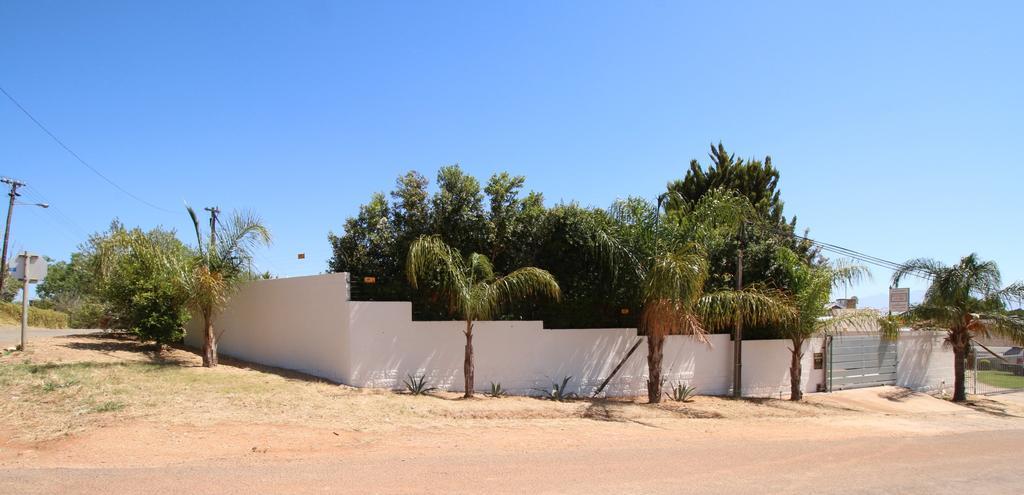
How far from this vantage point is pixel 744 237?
1828 cm

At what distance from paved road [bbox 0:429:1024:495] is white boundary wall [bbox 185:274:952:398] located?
4174mm

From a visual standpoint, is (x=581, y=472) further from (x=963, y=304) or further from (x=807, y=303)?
(x=963, y=304)

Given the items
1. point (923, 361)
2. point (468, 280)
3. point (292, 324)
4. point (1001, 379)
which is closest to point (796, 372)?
point (923, 361)

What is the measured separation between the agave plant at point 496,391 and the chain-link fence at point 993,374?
18794mm

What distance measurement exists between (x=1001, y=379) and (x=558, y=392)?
20684mm

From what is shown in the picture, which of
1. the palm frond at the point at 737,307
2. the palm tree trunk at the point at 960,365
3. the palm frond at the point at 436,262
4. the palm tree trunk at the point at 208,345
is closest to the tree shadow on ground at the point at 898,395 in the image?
the palm tree trunk at the point at 960,365

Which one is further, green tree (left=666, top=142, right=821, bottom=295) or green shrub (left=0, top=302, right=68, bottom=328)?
green shrub (left=0, top=302, right=68, bottom=328)

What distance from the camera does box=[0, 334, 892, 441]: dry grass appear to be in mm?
9773

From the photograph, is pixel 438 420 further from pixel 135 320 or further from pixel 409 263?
pixel 135 320

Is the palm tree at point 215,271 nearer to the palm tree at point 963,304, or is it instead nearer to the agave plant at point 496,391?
the agave plant at point 496,391

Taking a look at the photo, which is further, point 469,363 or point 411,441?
point 469,363

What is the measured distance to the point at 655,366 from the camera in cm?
1472

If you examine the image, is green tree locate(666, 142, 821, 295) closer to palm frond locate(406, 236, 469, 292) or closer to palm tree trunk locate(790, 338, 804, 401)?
palm tree trunk locate(790, 338, 804, 401)

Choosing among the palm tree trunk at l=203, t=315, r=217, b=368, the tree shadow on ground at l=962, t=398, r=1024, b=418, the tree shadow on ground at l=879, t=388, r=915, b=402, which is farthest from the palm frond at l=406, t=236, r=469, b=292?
the tree shadow on ground at l=962, t=398, r=1024, b=418
